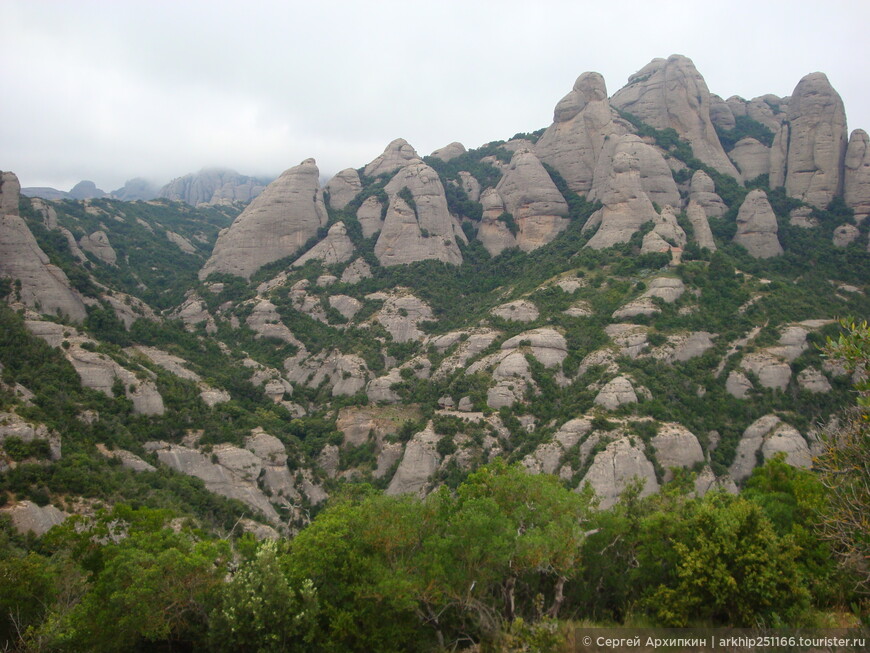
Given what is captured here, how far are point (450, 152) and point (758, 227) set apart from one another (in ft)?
220

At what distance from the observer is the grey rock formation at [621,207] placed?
74000mm

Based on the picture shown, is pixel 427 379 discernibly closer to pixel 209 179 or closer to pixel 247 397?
pixel 247 397

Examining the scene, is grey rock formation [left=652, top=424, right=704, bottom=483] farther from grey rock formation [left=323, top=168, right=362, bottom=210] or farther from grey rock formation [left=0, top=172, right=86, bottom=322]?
grey rock formation [left=323, top=168, right=362, bottom=210]

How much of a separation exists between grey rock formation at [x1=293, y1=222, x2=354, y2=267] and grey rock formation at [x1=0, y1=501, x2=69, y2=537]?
5808cm

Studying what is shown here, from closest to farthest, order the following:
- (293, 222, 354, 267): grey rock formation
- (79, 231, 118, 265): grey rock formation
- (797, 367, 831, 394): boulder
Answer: (797, 367, 831, 394): boulder < (79, 231, 118, 265): grey rock formation < (293, 222, 354, 267): grey rock formation

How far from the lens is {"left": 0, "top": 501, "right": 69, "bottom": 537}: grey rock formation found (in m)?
29.0

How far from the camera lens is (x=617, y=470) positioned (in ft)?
137

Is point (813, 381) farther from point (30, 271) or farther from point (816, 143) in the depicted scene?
point (30, 271)

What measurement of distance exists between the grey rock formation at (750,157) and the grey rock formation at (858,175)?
39.7ft

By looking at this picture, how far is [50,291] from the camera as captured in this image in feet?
178

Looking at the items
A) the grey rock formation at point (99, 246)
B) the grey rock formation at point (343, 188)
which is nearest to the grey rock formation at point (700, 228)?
the grey rock formation at point (343, 188)

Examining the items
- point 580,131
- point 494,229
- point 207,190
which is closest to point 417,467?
point 494,229

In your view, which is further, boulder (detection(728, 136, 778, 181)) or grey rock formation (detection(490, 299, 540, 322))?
boulder (detection(728, 136, 778, 181))

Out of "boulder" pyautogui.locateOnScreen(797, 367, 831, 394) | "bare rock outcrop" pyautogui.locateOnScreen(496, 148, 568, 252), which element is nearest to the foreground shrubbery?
"boulder" pyautogui.locateOnScreen(797, 367, 831, 394)
